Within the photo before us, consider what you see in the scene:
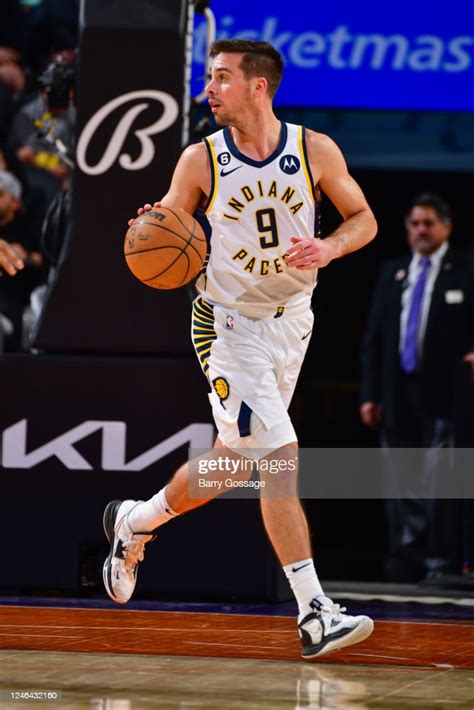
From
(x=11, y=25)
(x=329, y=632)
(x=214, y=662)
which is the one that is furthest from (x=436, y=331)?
(x=11, y=25)

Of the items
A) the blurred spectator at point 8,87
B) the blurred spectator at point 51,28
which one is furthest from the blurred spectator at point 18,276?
the blurred spectator at point 51,28

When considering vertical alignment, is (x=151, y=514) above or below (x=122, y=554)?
above

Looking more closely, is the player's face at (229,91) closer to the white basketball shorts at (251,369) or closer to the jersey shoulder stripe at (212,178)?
the jersey shoulder stripe at (212,178)

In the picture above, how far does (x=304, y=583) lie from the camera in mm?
5117

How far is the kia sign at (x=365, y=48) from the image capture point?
9.98 m

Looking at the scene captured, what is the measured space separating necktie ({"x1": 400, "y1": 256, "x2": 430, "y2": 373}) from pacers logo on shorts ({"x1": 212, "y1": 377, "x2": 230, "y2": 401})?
3.08m

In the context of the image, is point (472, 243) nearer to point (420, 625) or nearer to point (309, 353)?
point (309, 353)

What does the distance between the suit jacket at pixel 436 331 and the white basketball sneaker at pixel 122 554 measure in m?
2.90

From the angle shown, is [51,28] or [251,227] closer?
[251,227]

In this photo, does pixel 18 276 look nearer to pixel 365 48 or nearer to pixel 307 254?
pixel 365 48

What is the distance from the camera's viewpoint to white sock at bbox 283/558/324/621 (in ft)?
16.7

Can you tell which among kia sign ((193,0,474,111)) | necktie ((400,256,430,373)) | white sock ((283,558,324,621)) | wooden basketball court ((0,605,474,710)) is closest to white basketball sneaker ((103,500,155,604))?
wooden basketball court ((0,605,474,710))

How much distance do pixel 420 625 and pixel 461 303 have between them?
284 centimetres

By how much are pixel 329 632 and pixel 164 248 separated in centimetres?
161
